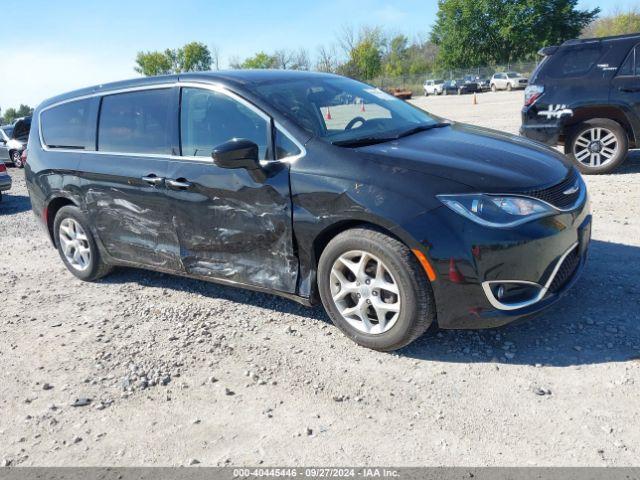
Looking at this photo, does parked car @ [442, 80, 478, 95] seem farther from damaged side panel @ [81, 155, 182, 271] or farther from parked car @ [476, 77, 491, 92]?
damaged side panel @ [81, 155, 182, 271]

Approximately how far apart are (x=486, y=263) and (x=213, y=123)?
7.19ft

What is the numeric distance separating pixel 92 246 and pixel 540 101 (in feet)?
20.6

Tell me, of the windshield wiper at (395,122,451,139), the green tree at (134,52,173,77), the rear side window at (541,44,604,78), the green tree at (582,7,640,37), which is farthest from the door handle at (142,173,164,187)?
the green tree at (134,52,173,77)

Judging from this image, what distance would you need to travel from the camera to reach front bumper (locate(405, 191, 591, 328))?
3070mm

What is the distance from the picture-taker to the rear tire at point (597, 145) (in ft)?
25.0

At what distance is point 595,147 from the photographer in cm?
781

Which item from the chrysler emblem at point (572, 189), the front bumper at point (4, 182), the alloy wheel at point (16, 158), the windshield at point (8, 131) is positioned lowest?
the alloy wheel at point (16, 158)

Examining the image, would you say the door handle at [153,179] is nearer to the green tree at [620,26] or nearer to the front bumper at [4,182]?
the front bumper at [4,182]

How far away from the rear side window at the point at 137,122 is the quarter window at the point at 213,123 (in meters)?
0.19

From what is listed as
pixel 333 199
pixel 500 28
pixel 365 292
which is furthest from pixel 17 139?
pixel 500 28

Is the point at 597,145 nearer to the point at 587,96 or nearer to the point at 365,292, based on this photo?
the point at 587,96

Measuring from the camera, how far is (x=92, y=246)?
5.19 metres

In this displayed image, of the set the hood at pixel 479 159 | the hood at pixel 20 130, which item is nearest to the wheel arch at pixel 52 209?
the hood at pixel 479 159

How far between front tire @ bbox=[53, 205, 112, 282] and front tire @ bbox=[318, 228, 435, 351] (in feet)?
8.73
